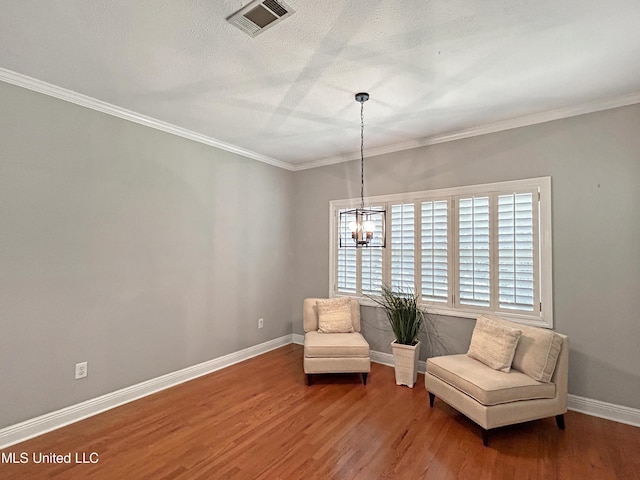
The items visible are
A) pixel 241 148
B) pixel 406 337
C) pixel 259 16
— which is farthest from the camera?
pixel 241 148

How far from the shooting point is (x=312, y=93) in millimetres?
2879

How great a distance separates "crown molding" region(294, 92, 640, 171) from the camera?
2924 mm

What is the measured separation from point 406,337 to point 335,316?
0.89 m

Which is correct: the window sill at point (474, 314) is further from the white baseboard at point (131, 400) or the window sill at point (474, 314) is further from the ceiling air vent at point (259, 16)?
the ceiling air vent at point (259, 16)

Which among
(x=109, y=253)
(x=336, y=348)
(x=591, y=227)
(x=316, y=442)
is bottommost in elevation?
(x=316, y=442)

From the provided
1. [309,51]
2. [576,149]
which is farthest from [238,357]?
[576,149]

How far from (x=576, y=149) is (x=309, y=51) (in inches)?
106

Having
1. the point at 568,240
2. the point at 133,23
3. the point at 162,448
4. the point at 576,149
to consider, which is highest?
the point at 133,23

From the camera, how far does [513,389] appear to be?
2.55m

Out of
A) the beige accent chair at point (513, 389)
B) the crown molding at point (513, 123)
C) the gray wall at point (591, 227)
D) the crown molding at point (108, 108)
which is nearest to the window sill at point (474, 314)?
the gray wall at point (591, 227)

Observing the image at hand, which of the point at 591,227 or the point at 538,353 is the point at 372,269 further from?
the point at 591,227

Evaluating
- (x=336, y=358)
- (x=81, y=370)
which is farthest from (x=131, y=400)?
(x=336, y=358)

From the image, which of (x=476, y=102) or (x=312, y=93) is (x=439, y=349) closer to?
(x=476, y=102)

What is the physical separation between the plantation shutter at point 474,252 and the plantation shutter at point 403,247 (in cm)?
57
